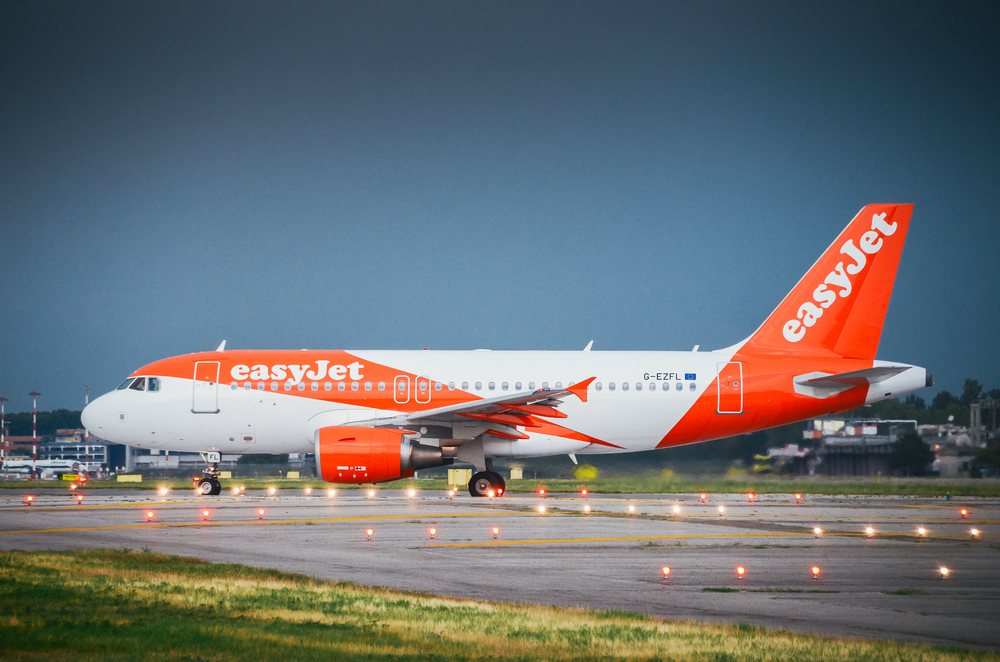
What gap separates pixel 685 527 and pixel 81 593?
35.7 ft

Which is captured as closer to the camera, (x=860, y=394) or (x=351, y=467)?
(x=351, y=467)

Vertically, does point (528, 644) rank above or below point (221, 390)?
below

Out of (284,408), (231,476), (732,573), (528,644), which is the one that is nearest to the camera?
(528,644)

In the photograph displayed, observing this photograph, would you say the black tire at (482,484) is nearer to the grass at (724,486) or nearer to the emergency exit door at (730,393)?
the grass at (724,486)

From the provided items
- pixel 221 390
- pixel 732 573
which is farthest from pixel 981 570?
pixel 221 390

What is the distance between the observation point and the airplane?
74.7ft

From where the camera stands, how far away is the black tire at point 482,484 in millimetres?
23094

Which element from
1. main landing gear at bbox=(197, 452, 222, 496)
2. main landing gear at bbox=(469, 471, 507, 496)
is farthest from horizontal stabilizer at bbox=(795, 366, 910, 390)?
main landing gear at bbox=(197, 452, 222, 496)

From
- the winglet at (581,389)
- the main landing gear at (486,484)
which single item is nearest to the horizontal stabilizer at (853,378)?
the winglet at (581,389)

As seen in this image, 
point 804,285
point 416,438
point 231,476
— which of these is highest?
Result: point 804,285

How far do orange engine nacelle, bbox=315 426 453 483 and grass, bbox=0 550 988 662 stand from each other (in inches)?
431

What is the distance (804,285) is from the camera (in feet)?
78.3

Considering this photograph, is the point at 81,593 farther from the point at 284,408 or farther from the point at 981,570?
the point at 284,408

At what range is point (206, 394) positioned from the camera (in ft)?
75.8
